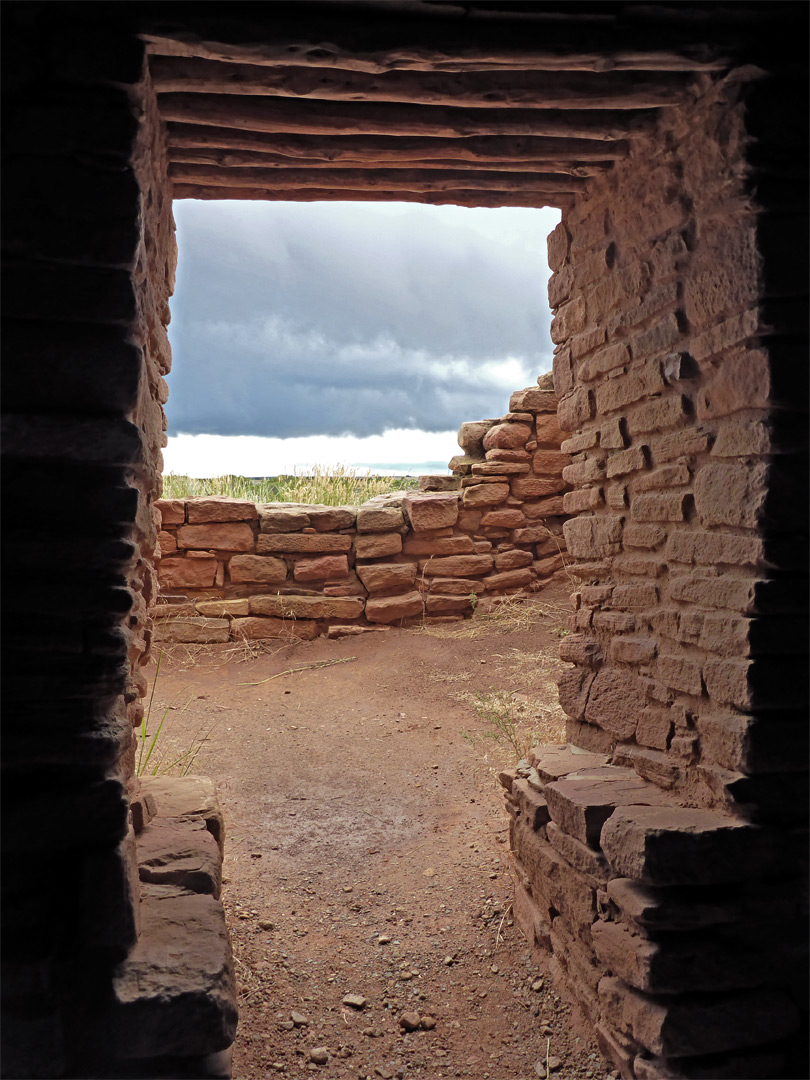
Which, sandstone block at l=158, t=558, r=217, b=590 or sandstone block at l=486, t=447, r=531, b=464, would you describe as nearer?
sandstone block at l=158, t=558, r=217, b=590

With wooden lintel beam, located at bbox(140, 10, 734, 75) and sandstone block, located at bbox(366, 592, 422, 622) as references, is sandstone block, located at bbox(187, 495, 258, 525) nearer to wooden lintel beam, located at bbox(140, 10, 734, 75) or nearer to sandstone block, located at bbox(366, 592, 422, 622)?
sandstone block, located at bbox(366, 592, 422, 622)

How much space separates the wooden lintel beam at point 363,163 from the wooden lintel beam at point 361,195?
0.13 m

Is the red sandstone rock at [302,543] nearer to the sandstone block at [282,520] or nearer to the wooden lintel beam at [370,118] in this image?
the sandstone block at [282,520]

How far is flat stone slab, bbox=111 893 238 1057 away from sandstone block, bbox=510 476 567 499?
206 inches

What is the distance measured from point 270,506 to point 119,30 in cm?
486

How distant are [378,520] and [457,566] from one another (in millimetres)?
771

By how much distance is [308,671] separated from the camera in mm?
5645

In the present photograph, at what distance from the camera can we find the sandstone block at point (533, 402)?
654cm

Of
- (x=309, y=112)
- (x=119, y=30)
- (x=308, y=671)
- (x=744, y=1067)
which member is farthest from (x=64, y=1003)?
(x=308, y=671)

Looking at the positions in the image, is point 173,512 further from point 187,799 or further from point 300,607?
point 187,799

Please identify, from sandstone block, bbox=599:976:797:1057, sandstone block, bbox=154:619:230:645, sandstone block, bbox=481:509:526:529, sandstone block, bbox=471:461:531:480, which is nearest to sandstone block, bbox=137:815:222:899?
sandstone block, bbox=599:976:797:1057

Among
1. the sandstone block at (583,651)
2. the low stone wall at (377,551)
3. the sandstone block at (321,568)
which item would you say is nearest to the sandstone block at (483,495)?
the low stone wall at (377,551)

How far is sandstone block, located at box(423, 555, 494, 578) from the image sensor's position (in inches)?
253

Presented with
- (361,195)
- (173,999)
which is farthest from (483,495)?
(173,999)
